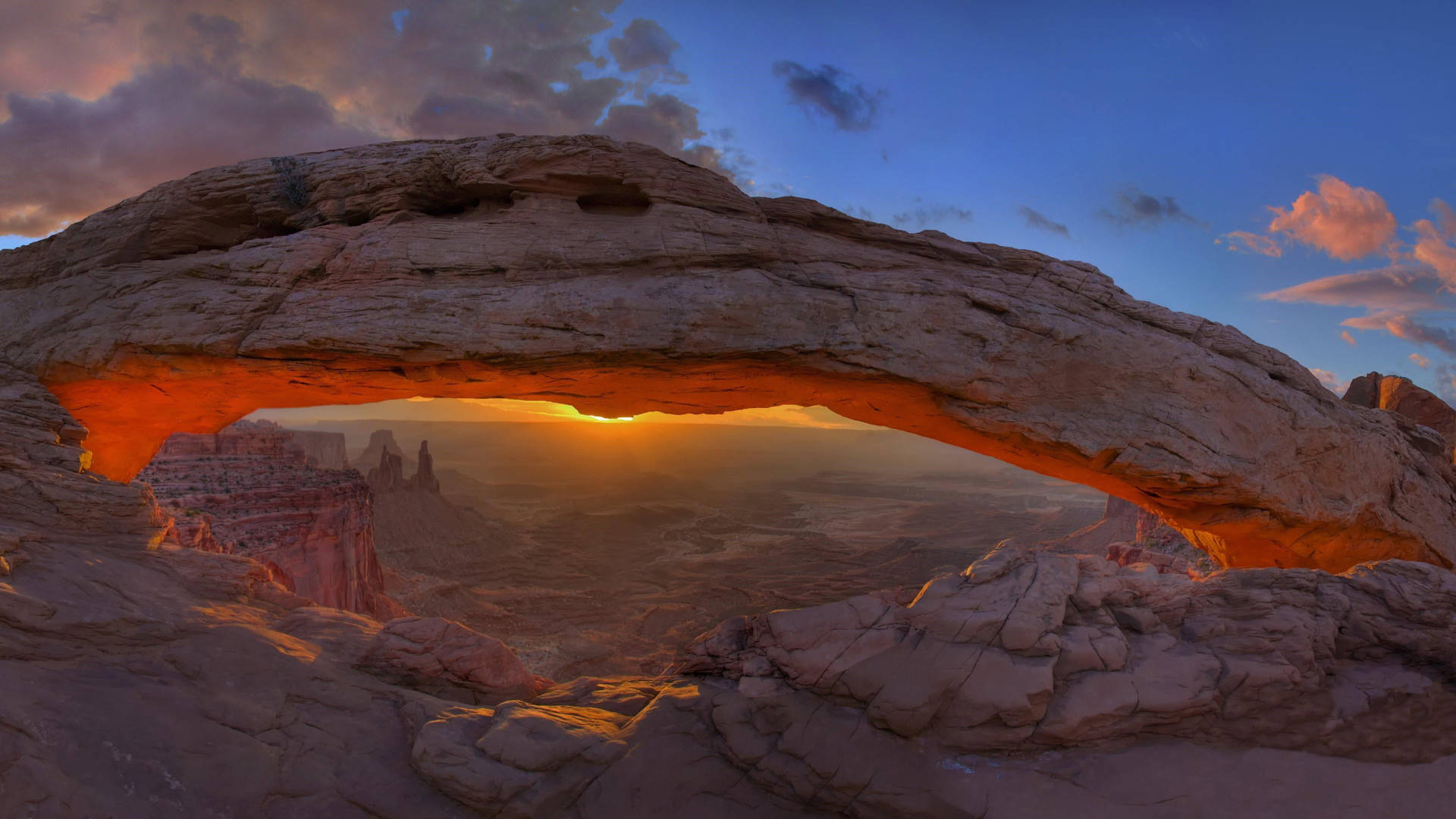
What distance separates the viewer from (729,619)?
9.41m

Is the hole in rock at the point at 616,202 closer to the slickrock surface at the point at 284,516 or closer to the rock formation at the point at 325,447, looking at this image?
the slickrock surface at the point at 284,516

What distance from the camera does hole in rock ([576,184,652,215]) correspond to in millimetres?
10258

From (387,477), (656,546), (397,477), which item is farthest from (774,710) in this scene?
(397,477)

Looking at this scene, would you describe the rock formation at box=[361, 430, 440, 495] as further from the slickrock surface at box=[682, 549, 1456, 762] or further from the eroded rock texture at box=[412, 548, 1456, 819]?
the slickrock surface at box=[682, 549, 1456, 762]

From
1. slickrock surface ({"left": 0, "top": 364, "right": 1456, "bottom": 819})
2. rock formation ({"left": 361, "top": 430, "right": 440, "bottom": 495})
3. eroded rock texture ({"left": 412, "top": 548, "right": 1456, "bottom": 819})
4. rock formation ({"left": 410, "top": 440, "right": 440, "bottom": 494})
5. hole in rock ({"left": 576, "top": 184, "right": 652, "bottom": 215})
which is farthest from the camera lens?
rock formation ({"left": 410, "top": 440, "right": 440, "bottom": 494})

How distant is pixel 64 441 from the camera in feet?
31.0

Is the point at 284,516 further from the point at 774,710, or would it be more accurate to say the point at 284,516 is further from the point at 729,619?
the point at 774,710

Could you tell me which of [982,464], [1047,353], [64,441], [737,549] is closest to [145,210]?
[64,441]

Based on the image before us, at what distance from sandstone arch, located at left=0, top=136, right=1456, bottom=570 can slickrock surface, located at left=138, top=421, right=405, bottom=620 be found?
24.6 ft

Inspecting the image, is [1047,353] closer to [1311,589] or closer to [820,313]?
[820,313]

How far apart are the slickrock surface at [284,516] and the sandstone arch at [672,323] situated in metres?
7.48

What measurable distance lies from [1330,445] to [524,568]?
111 feet

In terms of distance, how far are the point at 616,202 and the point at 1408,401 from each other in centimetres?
1664

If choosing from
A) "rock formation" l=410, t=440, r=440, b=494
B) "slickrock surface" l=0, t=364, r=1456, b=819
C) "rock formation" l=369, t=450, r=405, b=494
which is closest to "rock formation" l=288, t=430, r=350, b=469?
"rock formation" l=410, t=440, r=440, b=494
